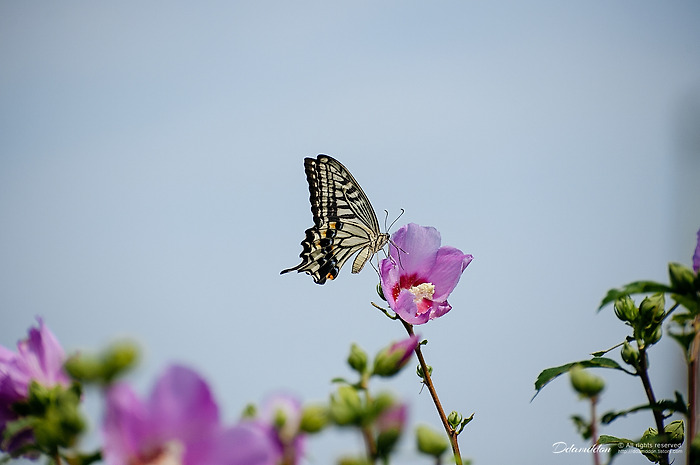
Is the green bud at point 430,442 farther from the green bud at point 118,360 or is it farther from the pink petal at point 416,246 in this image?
the pink petal at point 416,246

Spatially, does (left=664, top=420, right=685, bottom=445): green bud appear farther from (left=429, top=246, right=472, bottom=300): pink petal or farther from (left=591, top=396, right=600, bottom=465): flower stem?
(left=429, top=246, right=472, bottom=300): pink petal

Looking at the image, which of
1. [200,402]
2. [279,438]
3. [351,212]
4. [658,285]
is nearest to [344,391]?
[279,438]

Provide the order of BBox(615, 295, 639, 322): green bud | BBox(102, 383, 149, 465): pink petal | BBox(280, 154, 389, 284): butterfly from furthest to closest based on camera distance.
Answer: BBox(280, 154, 389, 284): butterfly → BBox(615, 295, 639, 322): green bud → BBox(102, 383, 149, 465): pink petal

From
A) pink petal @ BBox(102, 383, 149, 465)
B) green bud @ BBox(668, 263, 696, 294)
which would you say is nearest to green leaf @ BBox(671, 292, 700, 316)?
green bud @ BBox(668, 263, 696, 294)

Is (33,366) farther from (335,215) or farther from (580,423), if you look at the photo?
(335,215)

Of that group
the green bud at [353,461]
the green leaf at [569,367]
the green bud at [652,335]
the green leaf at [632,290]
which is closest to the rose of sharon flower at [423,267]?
the green leaf at [569,367]

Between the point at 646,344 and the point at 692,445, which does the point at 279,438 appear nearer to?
the point at 692,445
